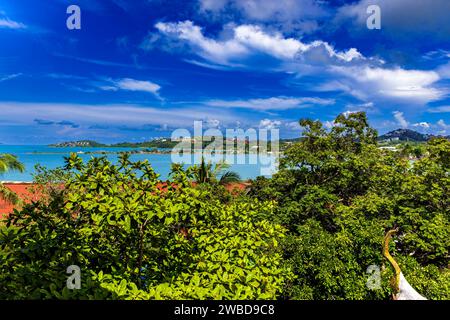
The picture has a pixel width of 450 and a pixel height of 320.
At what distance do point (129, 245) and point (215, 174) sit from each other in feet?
48.1

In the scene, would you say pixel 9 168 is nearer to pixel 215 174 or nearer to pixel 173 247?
pixel 215 174

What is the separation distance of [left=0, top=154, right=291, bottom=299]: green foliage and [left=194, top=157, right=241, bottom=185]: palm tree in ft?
43.3

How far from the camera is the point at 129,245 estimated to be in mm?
4160

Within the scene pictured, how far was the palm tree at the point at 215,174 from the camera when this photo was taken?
18.2 metres

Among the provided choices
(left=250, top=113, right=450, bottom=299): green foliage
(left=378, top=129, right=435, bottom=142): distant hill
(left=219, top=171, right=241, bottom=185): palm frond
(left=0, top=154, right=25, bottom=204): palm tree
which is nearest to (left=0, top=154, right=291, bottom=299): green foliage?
(left=250, top=113, right=450, bottom=299): green foliage

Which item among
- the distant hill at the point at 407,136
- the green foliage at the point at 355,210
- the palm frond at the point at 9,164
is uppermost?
the distant hill at the point at 407,136

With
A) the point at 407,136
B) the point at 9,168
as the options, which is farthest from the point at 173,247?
the point at 407,136

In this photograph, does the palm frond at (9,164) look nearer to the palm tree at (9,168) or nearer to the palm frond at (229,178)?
the palm tree at (9,168)

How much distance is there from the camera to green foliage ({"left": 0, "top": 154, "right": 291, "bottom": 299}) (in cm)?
332

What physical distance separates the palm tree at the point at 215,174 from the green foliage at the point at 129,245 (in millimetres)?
13193

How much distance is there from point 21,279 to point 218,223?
2.61 metres

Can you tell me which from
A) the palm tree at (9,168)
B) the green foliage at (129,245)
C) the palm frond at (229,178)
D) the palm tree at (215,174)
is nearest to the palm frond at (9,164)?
the palm tree at (9,168)

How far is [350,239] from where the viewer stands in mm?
8172
